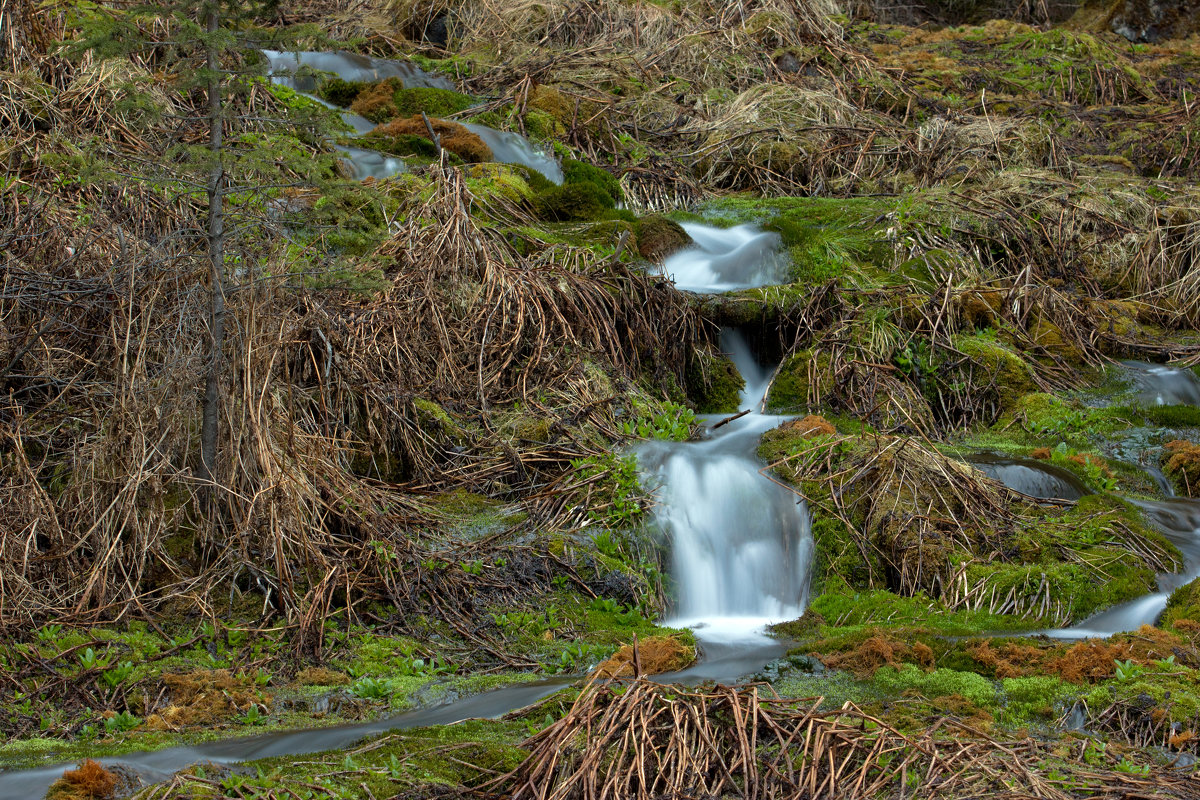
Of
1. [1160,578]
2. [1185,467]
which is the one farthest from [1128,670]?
[1185,467]

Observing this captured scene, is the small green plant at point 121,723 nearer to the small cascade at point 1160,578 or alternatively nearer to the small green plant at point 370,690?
the small green plant at point 370,690

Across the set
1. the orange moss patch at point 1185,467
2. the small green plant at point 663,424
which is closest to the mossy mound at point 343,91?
the small green plant at point 663,424

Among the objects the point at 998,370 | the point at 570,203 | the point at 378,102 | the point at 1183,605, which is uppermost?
the point at 378,102

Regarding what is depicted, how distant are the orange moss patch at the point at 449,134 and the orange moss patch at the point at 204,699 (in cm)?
754

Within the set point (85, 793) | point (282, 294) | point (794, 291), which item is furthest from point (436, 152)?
point (85, 793)

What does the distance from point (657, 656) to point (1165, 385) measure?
6.48 meters

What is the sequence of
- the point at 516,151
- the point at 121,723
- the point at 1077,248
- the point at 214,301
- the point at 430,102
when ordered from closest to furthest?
the point at 121,723 < the point at 214,301 < the point at 1077,248 < the point at 516,151 < the point at 430,102

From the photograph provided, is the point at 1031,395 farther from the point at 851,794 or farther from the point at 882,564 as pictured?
the point at 851,794

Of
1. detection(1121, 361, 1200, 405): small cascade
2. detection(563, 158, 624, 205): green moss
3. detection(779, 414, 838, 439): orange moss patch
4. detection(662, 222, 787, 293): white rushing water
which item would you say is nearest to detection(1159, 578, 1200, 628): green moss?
detection(779, 414, 838, 439): orange moss patch

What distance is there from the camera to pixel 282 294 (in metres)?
6.81

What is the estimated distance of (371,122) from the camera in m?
13.0

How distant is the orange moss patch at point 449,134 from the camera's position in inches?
468

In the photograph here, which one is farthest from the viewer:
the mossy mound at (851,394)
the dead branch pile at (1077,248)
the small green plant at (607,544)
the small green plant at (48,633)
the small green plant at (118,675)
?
the dead branch pile at (1077,248)

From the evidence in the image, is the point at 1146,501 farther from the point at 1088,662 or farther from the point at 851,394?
the point at 1088,662
